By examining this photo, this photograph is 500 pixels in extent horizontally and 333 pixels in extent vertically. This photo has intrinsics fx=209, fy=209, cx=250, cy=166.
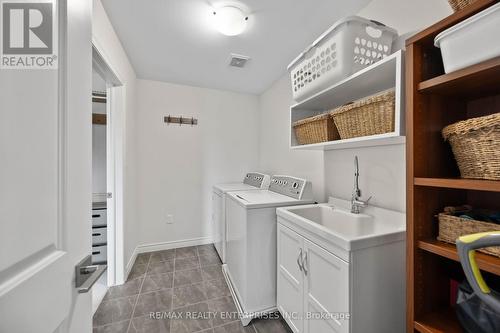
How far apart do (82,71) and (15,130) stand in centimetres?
34

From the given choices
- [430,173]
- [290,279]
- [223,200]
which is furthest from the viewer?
[223,200]

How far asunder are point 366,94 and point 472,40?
0.77 m

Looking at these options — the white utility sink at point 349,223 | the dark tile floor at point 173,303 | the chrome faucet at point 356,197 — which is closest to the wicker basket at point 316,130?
the chrome faucet at point 356,197

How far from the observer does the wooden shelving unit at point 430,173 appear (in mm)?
860

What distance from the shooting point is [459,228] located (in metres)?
0.80

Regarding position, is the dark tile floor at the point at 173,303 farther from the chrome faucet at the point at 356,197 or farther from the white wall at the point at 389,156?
the white wall at the point at 389,156

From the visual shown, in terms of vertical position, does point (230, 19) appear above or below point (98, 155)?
above

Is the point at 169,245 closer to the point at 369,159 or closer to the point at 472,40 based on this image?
the point at 369,159

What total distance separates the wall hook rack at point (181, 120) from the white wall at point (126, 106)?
17.4 inches

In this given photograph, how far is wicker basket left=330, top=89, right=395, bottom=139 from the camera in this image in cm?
102

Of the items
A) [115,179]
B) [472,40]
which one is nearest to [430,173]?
[472,40]

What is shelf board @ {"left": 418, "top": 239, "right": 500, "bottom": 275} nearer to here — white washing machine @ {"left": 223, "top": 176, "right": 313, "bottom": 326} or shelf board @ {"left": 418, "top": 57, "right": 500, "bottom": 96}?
shelf board @ {"left": 418, "top": 57, "right": 500, "bottom": 96}

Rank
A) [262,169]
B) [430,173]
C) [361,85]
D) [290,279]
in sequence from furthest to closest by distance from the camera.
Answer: [262,169] < [290,279] < [361,85] < [430,173]

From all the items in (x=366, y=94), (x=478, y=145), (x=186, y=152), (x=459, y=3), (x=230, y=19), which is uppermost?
(x=230, y=19)
